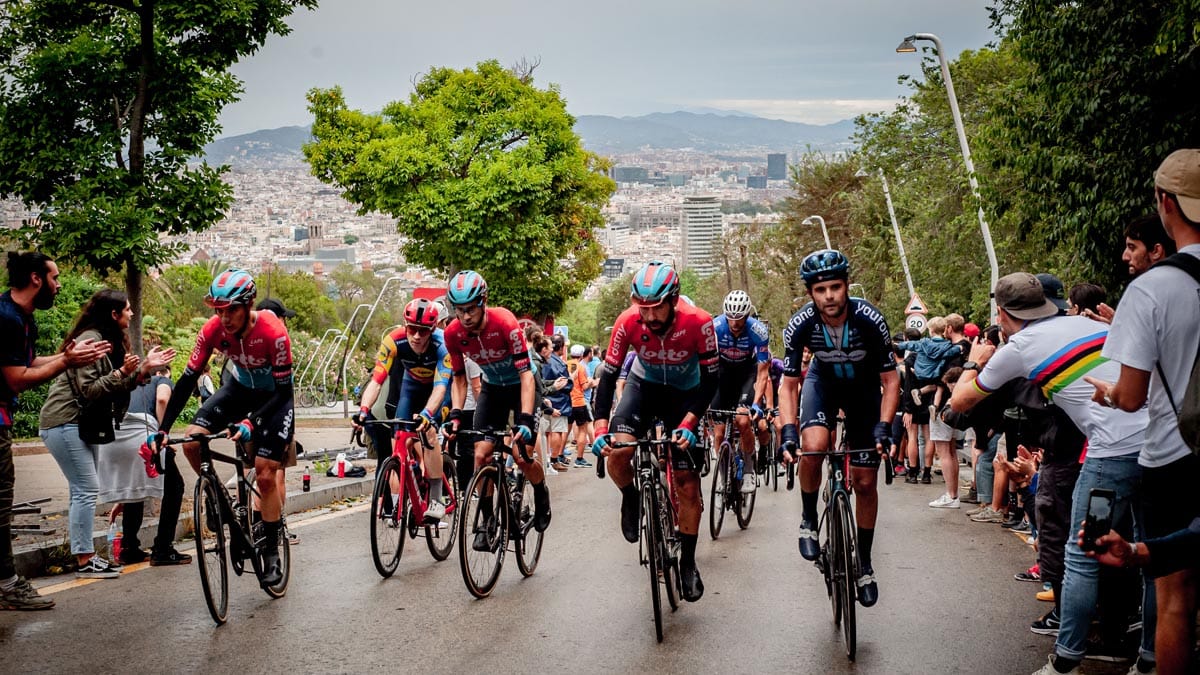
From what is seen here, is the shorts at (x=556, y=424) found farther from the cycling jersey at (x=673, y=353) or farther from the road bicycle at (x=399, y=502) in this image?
the cycling jersey at (x=673, y=353)

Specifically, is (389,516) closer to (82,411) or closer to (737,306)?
(82,411)

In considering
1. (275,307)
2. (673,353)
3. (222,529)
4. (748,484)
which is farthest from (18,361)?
(748,484)

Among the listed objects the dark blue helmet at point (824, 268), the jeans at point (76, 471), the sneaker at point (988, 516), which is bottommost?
the sneaker at point (988, 516)

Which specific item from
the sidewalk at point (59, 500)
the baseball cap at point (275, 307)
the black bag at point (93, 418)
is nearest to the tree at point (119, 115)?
the baseball cap at point (275, 307)

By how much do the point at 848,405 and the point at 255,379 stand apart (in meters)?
4.39

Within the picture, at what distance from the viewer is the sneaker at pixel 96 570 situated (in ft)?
31.6

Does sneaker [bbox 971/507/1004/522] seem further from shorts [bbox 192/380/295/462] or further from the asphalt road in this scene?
shorts [bbox 192/380/295/462]

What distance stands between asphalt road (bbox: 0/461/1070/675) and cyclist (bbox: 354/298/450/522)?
984 mm

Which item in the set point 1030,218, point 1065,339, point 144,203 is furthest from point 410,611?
point 1030,218

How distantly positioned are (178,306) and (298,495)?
1806 inches

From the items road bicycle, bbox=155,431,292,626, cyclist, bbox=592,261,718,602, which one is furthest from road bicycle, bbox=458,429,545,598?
road bicycle, bbox=155,431,292,626

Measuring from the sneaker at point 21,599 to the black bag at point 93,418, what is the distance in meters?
1.40

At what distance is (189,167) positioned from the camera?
12672 mm

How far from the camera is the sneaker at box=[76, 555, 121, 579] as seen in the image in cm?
962
